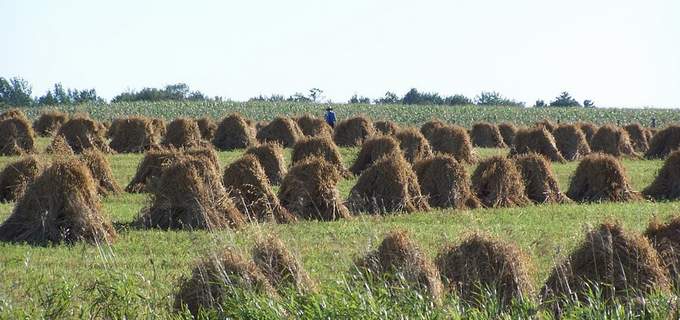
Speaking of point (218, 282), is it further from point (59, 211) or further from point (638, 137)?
point (638, 137)

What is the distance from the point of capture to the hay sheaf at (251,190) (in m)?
20.0

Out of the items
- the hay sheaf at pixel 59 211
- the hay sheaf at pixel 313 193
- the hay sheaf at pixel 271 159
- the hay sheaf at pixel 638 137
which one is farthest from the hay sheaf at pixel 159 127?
the hay sheaf at pixel 638 137

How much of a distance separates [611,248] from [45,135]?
99.8 feet

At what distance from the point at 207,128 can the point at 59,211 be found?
21099mm

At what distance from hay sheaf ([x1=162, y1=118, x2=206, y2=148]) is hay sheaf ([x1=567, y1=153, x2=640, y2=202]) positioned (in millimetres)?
12509

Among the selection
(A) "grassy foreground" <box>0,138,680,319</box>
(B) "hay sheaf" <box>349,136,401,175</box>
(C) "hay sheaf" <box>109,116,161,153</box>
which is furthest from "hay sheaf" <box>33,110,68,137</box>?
(A) "grassy foreground" <box>0,138,680,319</box>

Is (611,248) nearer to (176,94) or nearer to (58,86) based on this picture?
(176,94)

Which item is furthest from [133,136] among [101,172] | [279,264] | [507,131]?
[279,264]

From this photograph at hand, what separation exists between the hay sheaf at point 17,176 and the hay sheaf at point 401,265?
38.6 feet

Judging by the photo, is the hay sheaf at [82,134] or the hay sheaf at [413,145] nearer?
the hay sheaf at [413,145]

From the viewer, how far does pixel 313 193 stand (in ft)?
68.4

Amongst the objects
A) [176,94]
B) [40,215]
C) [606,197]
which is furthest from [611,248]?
[176,94]

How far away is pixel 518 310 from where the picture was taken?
1052 cm

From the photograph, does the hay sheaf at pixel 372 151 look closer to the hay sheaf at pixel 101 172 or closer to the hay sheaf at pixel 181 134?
the hay sheaf at pixel 181 134
